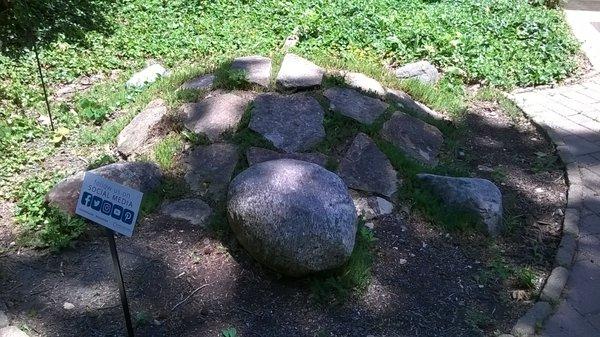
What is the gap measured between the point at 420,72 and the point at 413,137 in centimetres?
170

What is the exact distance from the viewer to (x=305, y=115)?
472cm

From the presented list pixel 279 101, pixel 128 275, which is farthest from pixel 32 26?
pixel 128 275

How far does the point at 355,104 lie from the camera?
493 centimetres

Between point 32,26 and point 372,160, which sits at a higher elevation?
point 32,26

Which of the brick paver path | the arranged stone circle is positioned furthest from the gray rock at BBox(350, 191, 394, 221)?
the brick paver path

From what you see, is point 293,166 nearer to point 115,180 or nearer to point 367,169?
point 367,169

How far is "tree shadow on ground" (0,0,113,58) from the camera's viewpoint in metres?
4.73

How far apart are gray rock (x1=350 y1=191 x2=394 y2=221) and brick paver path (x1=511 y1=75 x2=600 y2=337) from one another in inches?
46.4

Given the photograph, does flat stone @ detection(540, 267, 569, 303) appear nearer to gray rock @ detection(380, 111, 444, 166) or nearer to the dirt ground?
the dirt ground

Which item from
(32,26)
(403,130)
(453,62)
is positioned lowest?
(453,62)

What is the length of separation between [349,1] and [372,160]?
12.9 feet

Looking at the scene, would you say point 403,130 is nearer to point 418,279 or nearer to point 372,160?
point 372,160

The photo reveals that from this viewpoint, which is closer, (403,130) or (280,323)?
(280,323)

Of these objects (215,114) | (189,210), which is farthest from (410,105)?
(189,210)
